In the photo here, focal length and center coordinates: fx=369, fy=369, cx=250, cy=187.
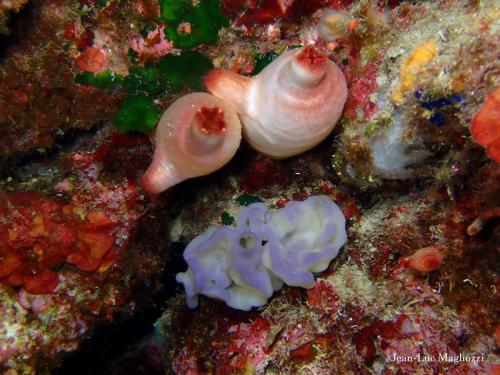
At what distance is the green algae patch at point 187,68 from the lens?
11.6ft

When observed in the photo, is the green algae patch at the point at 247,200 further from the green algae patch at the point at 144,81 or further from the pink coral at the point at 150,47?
the pink coral at the point at 150,47

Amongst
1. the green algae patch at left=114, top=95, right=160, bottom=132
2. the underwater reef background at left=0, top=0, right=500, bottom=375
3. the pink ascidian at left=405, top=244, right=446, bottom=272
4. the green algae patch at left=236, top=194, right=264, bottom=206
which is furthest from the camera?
the green algae patch at left=236, top=194, right=264, bottom=206

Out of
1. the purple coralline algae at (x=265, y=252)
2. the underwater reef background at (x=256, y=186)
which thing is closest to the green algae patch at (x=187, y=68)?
the underwater reef background at (x=256, y=186)

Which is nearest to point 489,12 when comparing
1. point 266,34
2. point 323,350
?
point 266,34

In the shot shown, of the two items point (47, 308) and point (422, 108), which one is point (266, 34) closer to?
point (422, 108)

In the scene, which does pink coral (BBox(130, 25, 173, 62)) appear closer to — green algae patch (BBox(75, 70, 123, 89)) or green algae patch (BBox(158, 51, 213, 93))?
green algae patch (BBox(158, 51, 213, 93))

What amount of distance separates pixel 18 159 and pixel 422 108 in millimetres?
3774

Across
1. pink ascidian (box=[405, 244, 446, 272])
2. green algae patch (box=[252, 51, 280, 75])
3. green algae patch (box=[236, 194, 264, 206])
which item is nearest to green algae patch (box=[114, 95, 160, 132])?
green algae patch (box=[252, 51, 280, 75])

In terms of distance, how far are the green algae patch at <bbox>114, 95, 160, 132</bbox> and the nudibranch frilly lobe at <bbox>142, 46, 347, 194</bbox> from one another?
24cm

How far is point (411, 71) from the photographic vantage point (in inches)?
106

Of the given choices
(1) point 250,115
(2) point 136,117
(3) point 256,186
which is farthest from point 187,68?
(3) point 256,186

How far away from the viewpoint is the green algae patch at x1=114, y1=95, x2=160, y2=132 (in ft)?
11.5

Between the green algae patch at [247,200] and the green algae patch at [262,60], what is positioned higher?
the green algae patch at [262,60]

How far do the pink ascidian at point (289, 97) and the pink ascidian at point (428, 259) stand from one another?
130 centimetres
